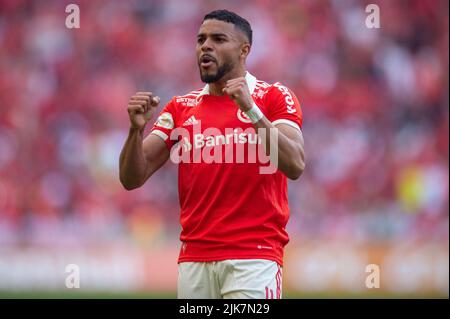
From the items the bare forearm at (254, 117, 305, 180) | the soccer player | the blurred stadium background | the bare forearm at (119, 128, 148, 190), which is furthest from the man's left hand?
the blurred stadium background

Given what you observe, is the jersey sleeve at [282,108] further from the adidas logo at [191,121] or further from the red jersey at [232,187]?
the adidas logo at [191,121]

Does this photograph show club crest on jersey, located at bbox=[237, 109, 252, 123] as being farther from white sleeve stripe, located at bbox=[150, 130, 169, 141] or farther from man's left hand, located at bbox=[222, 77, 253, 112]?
white sleeve stripe, located at bbox=[150, 130, 169, 141]

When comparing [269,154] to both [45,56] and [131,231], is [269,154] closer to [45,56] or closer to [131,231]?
[131,231]

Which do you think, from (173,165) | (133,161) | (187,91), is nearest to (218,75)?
(133,161)

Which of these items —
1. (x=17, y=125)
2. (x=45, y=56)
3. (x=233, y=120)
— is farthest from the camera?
(x=45, y=56)

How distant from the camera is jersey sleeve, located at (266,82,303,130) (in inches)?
216

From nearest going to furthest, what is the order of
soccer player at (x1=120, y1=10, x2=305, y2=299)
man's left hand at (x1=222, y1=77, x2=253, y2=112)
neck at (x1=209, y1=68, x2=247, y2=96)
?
man's left hand at (x1=222, y1=77, x2=253, y2=112)
soccer player at (x1=120, y1=10, x2=305, y2=299)
neck at (x1=209, y1=68, x2=247, y2=96)

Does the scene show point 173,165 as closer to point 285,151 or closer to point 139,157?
point 139,157

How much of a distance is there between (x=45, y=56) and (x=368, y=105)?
19.2ft

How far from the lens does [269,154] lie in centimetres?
524

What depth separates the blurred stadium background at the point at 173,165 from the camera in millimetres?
12859

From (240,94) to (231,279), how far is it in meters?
1.12
